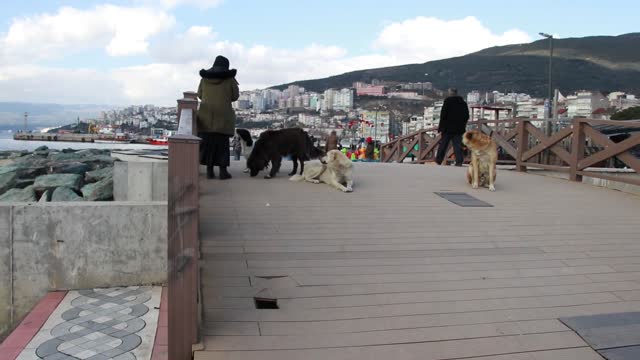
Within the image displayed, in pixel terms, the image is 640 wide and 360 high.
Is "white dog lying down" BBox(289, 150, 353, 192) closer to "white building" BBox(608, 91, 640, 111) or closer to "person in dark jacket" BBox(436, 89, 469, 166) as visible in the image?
"person in dark jacket" BBox(436, 89, 469, 166)

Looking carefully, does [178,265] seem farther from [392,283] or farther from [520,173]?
[520,173]

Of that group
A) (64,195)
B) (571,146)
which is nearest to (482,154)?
(571,146)

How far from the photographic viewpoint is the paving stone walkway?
12.0 feet

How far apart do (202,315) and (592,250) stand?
3921 mm

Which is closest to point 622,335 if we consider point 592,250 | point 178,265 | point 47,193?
point 592,250

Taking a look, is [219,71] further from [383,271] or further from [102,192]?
[383,271]

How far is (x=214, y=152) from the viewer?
816 cm

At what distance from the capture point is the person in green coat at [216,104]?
26.0ft

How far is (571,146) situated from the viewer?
432 inches

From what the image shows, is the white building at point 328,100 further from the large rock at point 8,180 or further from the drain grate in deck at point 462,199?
the drain grate in deck at point 462,199

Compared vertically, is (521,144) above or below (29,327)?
above

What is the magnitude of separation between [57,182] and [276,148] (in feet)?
12.7

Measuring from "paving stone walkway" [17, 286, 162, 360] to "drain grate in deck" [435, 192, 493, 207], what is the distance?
4.23 metres

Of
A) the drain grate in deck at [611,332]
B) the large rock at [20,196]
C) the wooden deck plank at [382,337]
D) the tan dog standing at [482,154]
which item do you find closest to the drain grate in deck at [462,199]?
the tan dog standing at [482,154]
